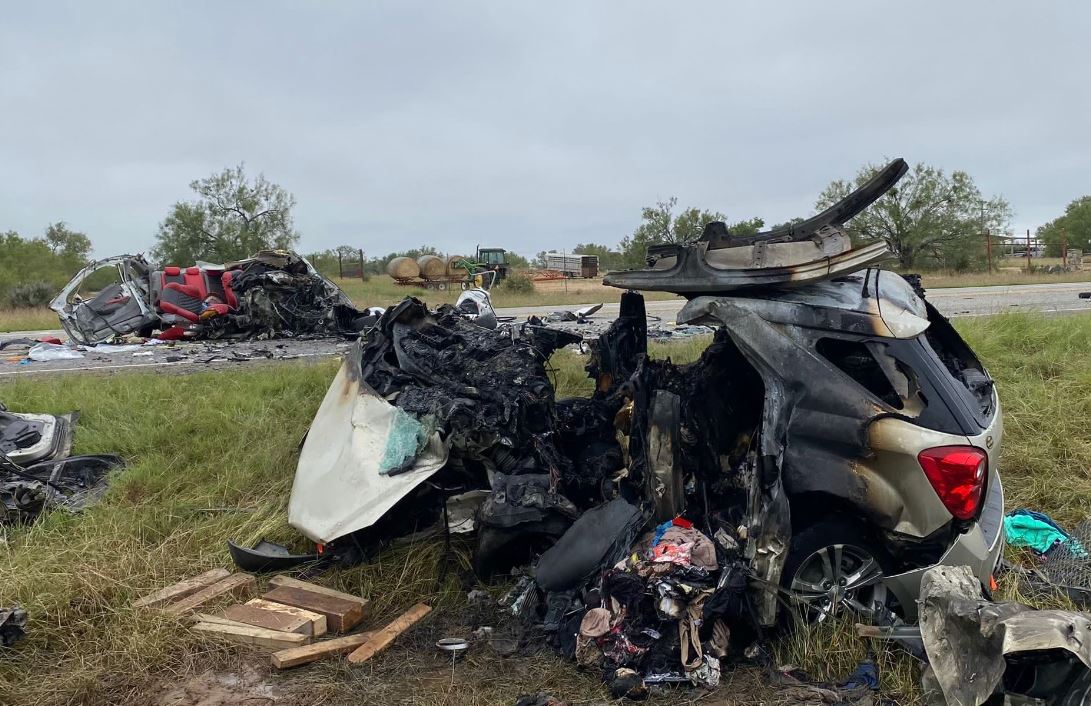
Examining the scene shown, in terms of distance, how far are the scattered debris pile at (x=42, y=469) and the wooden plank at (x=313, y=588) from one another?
6.37 feet

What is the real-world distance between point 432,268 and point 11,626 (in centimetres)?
3731

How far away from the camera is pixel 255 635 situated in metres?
3.48

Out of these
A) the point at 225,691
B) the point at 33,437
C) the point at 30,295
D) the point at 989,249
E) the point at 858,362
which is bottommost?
the point at 225,691

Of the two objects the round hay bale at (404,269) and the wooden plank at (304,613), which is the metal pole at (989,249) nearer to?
the round hay bale at (404,269)

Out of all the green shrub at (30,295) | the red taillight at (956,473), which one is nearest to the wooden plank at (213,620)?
the red taillight at (956,473)

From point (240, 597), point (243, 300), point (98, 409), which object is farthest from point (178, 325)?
point (240, 597)

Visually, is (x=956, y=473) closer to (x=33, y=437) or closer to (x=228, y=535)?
(x=228, y=535)

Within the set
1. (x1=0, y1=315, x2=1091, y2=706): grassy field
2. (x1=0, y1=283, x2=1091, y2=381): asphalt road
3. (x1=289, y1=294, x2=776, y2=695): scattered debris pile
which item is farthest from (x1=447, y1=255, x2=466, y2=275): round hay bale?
(x1=289, y1=294, x2=776, y2=695): scattered debris pile

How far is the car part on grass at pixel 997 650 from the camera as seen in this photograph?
86.0 inches

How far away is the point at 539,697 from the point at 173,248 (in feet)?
129

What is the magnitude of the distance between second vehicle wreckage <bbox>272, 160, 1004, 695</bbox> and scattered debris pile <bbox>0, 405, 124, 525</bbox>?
2083 mm

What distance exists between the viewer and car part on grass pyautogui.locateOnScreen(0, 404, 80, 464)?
17.5ft

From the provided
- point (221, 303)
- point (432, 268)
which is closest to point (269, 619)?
point (221, 303)

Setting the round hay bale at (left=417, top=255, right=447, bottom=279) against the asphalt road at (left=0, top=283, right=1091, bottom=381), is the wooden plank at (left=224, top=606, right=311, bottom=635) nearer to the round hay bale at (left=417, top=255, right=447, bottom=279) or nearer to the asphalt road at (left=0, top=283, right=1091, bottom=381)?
the asphalt road at (left=0, top=283, right=1091, bottom=381)
